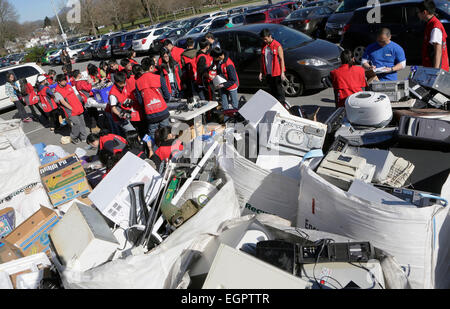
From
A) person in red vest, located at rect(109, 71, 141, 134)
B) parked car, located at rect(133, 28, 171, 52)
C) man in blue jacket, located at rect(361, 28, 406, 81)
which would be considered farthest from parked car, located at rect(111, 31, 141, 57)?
man in blue jacket, located at rect(361, 28, 406, 81)

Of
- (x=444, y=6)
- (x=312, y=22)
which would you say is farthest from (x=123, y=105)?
(x=312, y=22)

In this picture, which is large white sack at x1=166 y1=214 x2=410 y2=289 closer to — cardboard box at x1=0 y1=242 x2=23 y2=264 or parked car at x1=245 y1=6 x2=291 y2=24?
cardboard box at x1=0 y1=242 x2=23 y2=264

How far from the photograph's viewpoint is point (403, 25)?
7.20 meters

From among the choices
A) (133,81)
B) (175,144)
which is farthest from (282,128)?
(133,81)

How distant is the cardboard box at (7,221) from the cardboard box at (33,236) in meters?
0.54

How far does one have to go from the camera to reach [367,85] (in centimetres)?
432

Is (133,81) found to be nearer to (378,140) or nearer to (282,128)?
(282,128)

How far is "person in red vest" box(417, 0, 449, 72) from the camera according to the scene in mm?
4198

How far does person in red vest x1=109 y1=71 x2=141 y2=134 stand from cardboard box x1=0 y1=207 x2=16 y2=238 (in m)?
2.04

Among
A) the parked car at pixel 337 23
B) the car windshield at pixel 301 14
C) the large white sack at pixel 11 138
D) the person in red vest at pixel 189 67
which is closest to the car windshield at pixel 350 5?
the parked car at pixel 337 23

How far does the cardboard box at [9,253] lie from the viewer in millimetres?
3078

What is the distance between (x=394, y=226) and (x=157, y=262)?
1603 mm

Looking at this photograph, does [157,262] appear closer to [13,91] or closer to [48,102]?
[48,102]

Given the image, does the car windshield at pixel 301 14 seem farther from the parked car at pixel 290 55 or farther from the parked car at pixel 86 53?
the parked car at pixel 86 53
